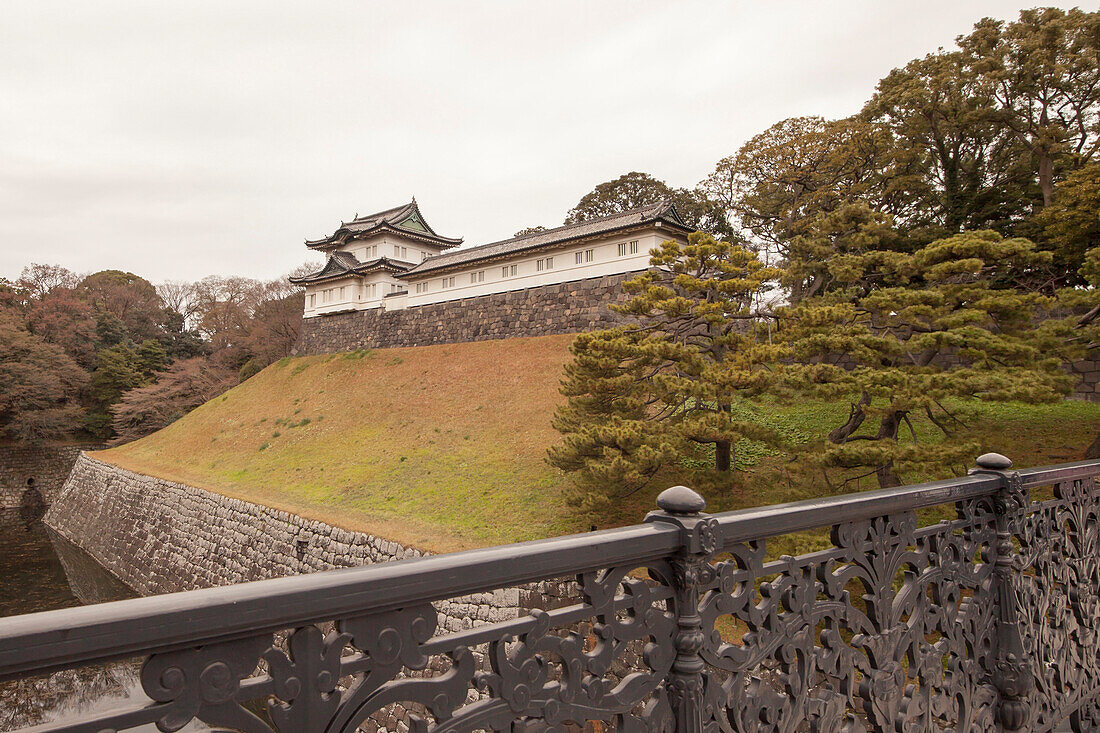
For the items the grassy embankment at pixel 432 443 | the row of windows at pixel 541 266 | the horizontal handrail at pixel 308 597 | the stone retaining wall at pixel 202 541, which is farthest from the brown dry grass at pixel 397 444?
the horizontal handrail at pixel 308 597

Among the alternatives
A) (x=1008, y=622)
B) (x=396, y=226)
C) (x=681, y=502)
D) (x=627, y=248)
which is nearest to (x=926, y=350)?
(x=1008, y=622)

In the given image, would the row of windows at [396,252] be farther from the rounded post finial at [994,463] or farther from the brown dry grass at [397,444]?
the rounded post finial at [994,463]

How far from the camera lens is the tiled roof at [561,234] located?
1678 centimetres

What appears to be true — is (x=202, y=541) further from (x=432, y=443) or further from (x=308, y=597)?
(x=308, y=597)

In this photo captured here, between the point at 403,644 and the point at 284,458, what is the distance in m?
17.4

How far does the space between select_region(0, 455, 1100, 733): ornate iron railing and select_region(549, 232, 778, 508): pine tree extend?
5.18 meters

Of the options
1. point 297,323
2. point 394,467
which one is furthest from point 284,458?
point 297,323

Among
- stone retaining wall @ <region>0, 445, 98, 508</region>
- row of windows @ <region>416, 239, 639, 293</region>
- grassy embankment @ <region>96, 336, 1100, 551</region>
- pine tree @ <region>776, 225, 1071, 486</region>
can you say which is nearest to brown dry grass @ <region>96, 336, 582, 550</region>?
grassy embankment @ <region>96, 336, 1100, 551</region>

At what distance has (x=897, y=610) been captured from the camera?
5.58ft

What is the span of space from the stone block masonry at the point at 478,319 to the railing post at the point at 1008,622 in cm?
1354

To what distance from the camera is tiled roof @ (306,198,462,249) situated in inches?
1018

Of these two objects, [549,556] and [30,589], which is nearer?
[549,556]

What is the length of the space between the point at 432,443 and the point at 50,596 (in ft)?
29.2

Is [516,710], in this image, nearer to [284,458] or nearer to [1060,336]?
[1060,336]
